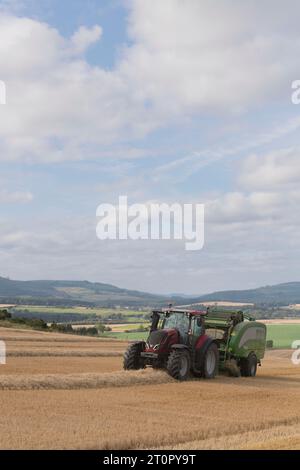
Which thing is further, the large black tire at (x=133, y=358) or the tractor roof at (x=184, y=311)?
the tractor roof at (x=184, y=311)

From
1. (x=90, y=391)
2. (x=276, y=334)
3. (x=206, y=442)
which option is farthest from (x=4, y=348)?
(x=276, y=334)

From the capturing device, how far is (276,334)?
74188 millimetres

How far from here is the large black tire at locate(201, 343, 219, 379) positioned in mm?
22547

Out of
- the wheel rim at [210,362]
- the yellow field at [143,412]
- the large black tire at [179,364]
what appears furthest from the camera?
the wheel rim at [210,362]

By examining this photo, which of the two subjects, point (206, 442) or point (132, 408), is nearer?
point (206, 442)

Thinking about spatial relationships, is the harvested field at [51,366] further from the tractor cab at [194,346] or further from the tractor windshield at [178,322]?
the tractor windshield at [178,322]

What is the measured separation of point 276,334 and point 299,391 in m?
54.3

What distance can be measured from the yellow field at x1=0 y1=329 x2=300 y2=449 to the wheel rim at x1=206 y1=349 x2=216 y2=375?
0.58 metres

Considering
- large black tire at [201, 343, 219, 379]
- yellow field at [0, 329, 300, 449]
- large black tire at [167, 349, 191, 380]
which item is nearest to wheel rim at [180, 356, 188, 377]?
large black tire at [167, 349, 191, 380]

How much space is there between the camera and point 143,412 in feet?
48.0

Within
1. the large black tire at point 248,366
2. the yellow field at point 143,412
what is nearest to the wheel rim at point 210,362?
the yellow field at point 143,412

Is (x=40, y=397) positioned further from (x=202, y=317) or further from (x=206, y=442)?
(x=202, y=317)

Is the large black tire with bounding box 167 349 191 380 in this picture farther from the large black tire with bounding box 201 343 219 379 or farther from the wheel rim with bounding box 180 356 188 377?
the large black tire with bounding box 201 343 219 379

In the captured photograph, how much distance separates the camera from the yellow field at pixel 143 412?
37.6 feet
